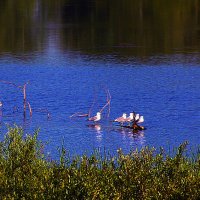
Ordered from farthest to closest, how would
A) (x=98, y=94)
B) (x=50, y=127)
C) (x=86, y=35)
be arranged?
(x=86, y=35) < (x=98, y=94) < (x=50, y=127)

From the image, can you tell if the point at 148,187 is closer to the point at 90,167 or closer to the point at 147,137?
the point at 90,167

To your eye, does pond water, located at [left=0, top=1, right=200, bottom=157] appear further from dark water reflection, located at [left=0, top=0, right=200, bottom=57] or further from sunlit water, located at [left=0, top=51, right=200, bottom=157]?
dark water reflection, located at [left=0, top=0, right=200, bottom=57]

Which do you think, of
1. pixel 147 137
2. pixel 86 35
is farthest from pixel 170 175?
pixel 86 35

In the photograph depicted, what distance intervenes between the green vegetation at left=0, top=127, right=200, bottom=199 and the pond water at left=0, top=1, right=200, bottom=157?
988cm

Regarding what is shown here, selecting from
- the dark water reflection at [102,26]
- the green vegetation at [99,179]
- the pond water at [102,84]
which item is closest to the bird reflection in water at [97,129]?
the pond water at [102,84]

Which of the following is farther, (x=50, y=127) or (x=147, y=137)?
(x=50, y=127)

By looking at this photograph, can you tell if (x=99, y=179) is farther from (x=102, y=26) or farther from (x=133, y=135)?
(x=102, y=26)

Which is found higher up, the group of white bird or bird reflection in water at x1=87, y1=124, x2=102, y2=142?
the group of white bird

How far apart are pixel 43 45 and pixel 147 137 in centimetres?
2885

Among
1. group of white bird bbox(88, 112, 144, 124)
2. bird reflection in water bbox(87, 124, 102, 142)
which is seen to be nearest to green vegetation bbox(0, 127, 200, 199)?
bird reflection in water bbox(87, 124, 102, 142)

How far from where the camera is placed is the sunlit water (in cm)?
3067

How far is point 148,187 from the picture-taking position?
1631 cm

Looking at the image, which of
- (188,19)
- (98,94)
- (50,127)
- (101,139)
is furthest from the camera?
(188,19)

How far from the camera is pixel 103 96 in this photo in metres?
39.4
